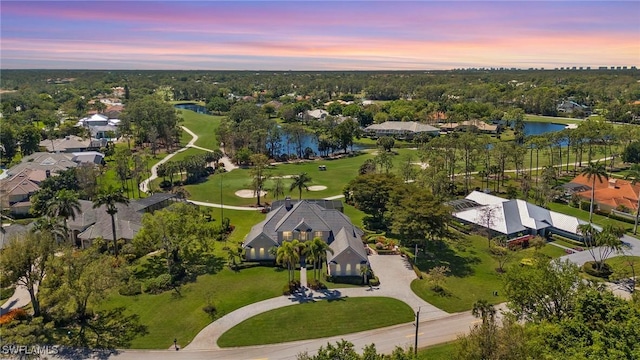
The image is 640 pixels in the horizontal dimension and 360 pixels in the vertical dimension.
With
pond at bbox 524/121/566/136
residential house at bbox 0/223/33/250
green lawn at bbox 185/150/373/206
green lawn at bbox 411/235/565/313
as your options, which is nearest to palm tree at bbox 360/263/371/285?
green lawn at bbox 411/235/565/313

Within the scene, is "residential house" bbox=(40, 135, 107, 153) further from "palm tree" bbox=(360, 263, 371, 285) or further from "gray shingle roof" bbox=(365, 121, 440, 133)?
"palm tree" bbox=(360, 263, 371, 285)

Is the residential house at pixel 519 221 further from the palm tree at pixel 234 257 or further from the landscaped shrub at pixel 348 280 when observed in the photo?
the palm tree at pixel 234 257

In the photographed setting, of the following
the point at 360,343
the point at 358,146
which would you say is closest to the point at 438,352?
the point at 360,343

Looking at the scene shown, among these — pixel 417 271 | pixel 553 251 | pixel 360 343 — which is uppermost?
pixel 417 271

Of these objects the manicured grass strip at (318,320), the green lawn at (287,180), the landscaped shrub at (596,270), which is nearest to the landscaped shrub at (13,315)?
the manicured grass strip at (318,320)

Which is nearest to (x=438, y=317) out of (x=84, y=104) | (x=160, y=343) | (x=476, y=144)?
(x=160, y=343)

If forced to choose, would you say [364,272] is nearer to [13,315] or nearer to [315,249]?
[315,249]
